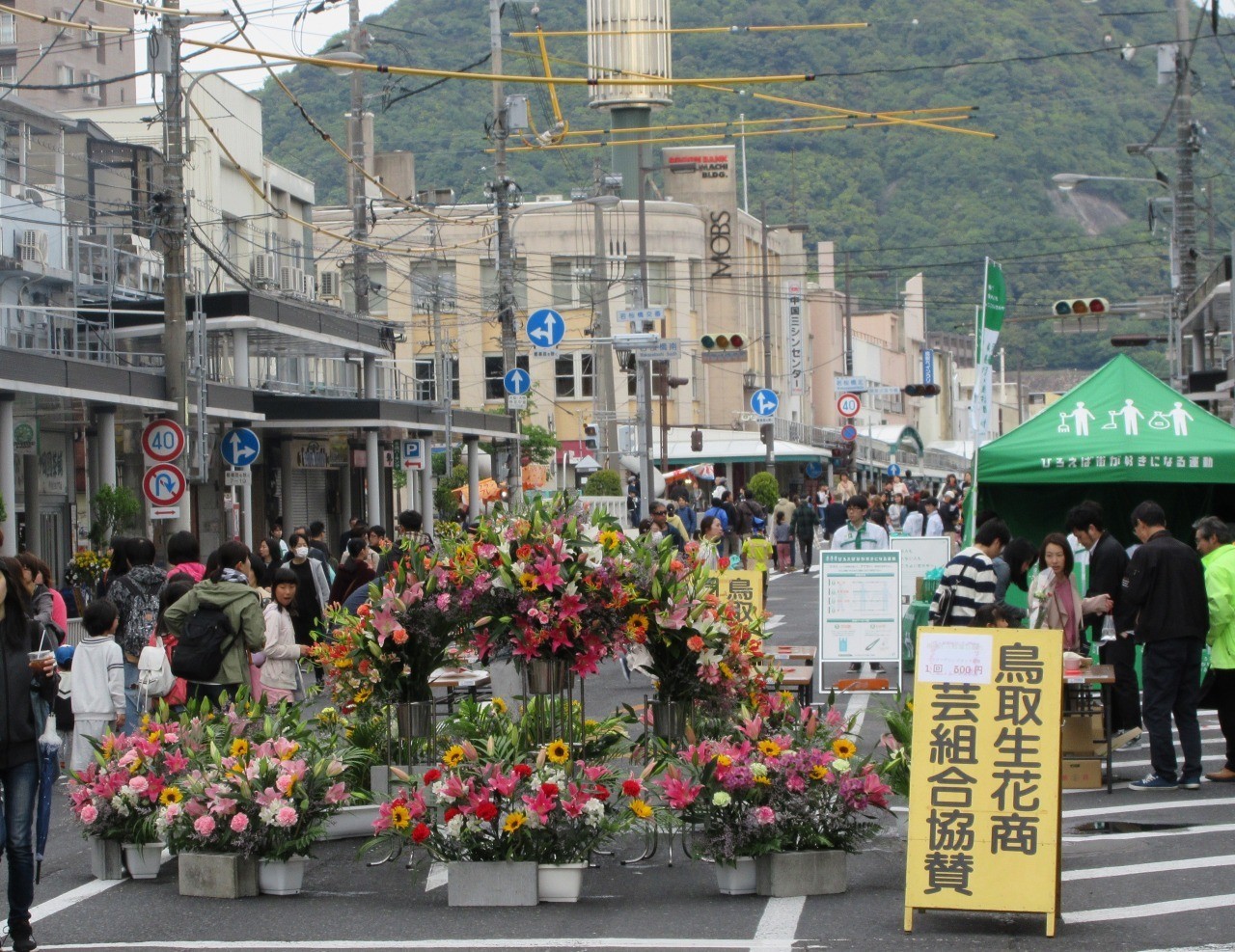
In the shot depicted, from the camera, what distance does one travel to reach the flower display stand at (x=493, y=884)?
29.6 ft

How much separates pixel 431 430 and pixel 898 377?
77164 mm

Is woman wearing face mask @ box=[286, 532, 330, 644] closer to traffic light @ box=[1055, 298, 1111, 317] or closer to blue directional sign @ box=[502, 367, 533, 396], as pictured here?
blue directional sign @ box=[502, 367, 533, 396]

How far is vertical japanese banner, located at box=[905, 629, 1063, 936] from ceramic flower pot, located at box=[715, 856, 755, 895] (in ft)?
3.80

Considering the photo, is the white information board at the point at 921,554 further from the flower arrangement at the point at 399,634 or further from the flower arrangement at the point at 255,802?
the flower arrangement at the point at 255,802

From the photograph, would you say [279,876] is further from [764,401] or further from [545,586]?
[764,401]

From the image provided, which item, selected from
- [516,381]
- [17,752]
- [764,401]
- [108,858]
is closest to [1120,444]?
[108,858]

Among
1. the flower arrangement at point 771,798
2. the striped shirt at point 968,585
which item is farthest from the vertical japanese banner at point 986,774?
the striped shirt at point 968,585

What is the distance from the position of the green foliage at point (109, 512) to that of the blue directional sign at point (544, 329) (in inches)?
392

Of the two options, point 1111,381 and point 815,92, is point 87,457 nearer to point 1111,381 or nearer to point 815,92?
point 1111,381

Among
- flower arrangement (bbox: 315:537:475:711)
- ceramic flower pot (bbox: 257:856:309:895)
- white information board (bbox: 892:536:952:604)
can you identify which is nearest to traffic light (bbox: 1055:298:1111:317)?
white information board (bbox: 892:536:952:604)

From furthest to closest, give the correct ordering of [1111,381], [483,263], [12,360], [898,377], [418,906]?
[898,377] < [483,263] < [12,360] < [1111,381] < [418,906]

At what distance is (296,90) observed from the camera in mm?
54500

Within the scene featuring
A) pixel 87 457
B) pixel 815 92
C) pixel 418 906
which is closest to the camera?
pixel 418 906

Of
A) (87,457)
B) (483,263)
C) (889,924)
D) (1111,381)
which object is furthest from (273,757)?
(483,263)
